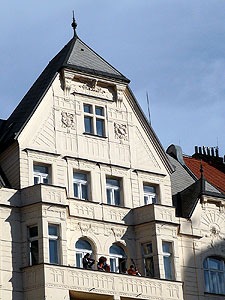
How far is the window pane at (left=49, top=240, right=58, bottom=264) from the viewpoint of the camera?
4453cm

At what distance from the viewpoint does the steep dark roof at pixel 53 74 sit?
47.6 m

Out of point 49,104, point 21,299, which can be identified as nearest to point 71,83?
point 49,104

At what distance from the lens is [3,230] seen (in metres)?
44.5

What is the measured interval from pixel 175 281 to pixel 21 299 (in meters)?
7.31

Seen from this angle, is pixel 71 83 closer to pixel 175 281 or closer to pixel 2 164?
pixel 2 164

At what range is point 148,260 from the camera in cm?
4753

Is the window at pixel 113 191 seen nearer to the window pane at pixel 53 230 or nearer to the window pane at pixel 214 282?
the window pane at pixel 53 230

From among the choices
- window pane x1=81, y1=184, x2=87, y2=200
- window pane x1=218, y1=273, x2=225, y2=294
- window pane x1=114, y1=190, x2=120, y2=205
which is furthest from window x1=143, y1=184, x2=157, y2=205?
window pane x1=218, y1=273, x2=225, y2=294

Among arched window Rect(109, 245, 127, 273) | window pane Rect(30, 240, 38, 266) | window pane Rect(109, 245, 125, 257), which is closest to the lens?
window pane Rect(30, 240, 38, 266)

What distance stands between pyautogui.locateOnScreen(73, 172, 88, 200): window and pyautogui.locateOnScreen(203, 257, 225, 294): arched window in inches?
264

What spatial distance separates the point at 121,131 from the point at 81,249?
21.3 feet

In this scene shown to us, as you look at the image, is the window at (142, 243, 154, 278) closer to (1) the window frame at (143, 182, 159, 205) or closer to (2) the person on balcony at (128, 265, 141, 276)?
(2) the person on balcony at (128, 265, 141, 276)

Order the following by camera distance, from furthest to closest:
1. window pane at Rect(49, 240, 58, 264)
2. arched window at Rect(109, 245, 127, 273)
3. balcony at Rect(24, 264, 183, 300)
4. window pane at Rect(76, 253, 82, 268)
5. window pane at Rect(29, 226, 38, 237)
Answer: arched window at Rect(109, 245, 127, 273) → window pane at Rect(76, 253, 82, 268) → window pane at Rect(29, 226, 38, 237) → window pane at Rect(49, 240, 58, 264) → balcony at Rect(24, 264, 183, 300)

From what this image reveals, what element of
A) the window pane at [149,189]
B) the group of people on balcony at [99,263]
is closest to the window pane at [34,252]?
the group of people on balcony at [99,263]
